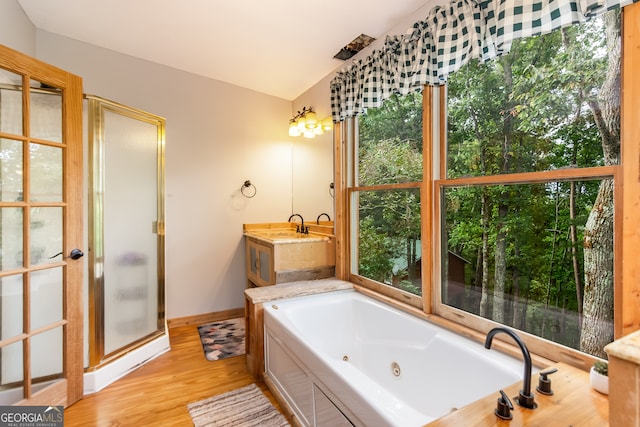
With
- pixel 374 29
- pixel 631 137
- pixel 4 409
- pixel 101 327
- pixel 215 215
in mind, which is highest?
pixel 374 29

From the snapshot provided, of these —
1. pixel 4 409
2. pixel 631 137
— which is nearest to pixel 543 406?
pixel 631 137

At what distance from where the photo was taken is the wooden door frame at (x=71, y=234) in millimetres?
1891

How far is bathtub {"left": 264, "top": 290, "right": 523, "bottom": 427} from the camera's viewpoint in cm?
121

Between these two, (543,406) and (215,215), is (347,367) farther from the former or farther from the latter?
(215,215)

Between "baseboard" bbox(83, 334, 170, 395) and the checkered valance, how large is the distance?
99.9 inches

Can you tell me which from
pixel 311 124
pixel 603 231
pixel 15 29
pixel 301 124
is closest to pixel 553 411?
pixel 603 231

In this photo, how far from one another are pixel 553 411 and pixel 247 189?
3.15 meters

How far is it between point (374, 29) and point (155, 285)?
9.05 feet

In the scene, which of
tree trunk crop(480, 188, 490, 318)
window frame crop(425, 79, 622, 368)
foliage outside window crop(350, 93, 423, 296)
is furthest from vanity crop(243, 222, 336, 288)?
tree trunk crop(480, 188, 490, 318)

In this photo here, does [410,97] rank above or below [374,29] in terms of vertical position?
below

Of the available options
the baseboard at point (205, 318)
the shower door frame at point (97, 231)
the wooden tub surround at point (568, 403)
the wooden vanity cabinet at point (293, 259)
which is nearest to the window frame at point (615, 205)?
the wooden tub surround at point (568, 403)

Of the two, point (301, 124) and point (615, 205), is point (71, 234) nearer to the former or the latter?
point (301, 124)

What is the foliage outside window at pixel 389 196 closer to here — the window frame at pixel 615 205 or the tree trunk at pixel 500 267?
the window frame at pixel 615 205

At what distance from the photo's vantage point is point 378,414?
1052mm
